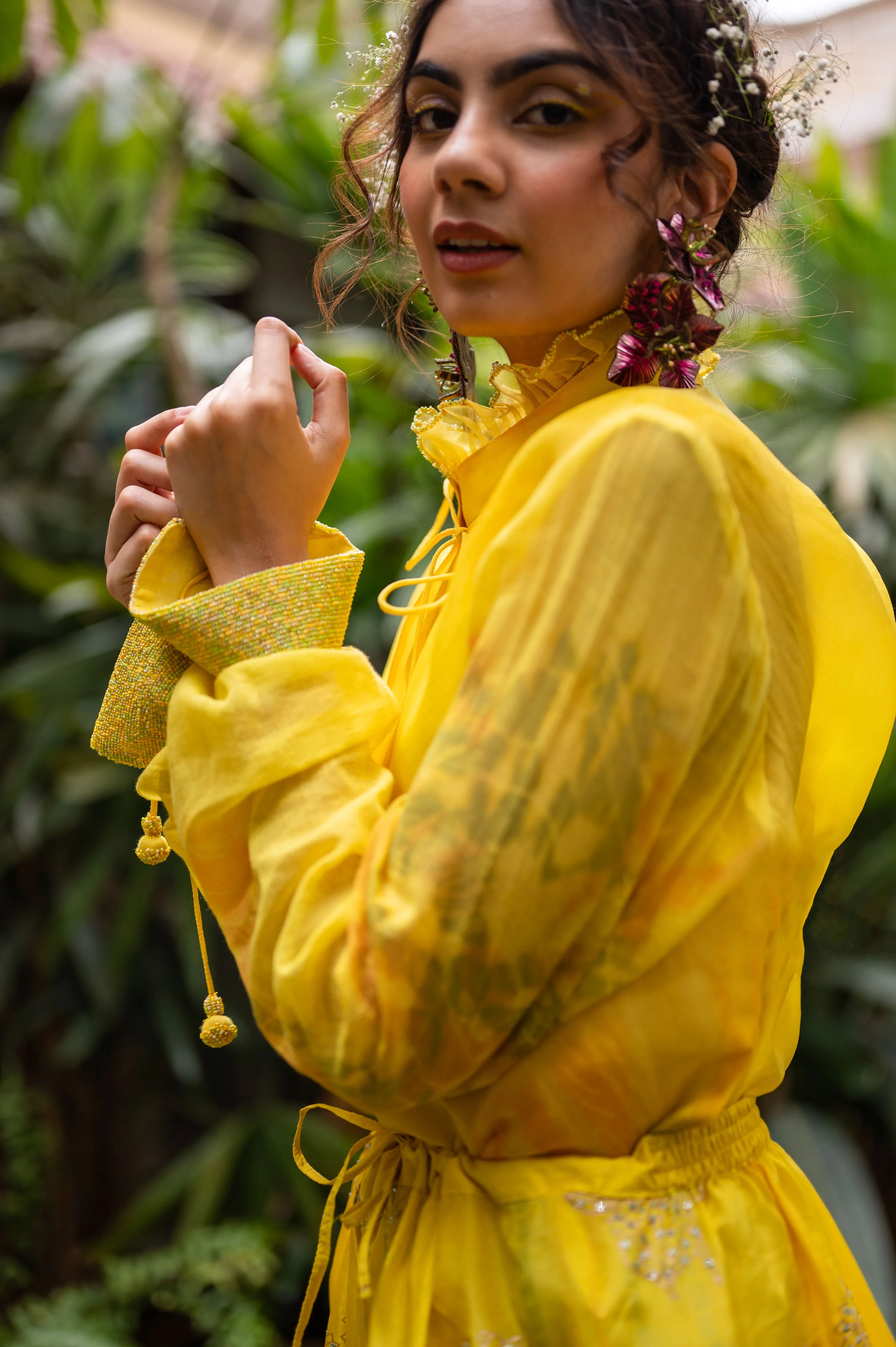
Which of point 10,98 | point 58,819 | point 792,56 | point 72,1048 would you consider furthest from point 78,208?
point 792,56

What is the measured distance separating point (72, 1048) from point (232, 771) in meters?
1.76

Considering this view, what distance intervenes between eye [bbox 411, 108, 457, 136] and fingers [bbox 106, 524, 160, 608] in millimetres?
315

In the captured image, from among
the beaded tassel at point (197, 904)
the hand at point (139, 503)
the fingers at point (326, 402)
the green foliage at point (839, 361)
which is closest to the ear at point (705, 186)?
the fingers at point (326, 402)

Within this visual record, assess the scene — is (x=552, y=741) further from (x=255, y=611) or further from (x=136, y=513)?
(x=136, y=513)

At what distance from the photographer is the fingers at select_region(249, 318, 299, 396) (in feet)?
2.39

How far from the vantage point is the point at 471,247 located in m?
0.71

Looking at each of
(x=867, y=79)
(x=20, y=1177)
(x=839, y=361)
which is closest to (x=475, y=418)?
(x=839, y=361)

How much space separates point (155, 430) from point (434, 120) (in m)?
0.28

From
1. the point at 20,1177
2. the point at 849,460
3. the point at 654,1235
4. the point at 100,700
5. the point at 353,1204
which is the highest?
the point at 654,1235

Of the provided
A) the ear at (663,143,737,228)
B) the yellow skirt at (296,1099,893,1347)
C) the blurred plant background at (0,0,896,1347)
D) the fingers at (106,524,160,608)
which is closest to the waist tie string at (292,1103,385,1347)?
the yellow skirt at (296,1099,893,1347)

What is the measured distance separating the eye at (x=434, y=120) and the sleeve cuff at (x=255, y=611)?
0.92 ft

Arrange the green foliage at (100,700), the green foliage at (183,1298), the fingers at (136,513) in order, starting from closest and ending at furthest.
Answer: the fingers at (136,513) → the green foliage at (183,1298) → the green foliage at (100,700)

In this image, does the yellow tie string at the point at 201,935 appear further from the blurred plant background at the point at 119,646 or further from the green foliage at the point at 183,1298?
Answer: the green foliage at the point at 183,1298

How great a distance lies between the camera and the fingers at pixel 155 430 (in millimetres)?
828
